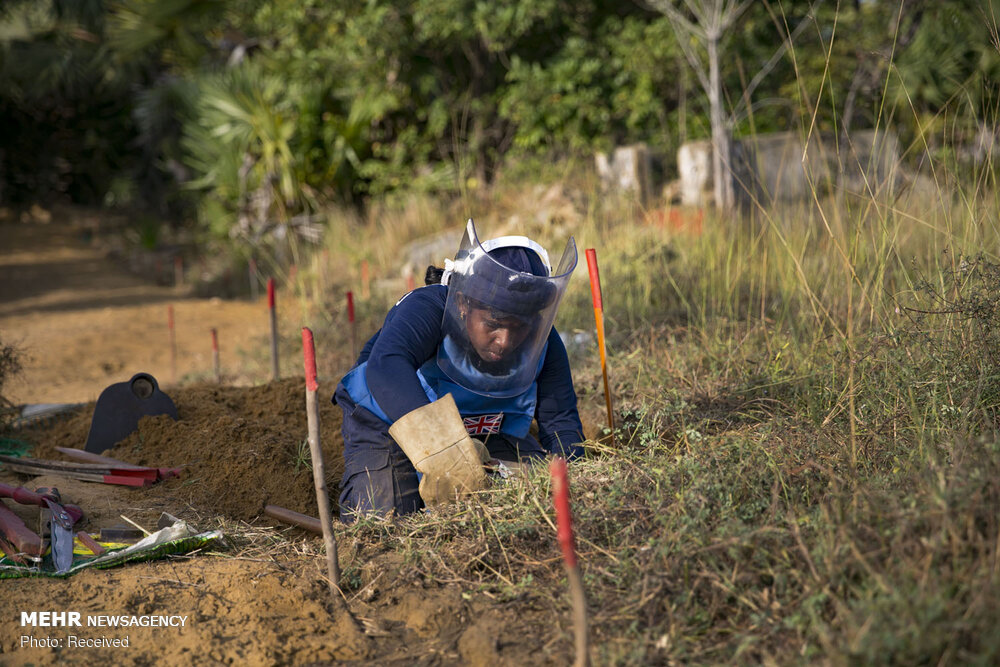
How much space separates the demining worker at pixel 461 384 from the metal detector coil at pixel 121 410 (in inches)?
53.7

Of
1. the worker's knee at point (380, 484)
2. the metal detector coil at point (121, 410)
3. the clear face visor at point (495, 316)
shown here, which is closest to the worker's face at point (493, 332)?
the clear face visor at point (495, 316)

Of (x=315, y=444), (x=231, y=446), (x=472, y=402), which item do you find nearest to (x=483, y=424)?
(x=472, y=402)

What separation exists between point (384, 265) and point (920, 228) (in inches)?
229

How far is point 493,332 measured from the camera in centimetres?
289

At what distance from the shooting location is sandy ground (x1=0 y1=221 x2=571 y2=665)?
225 cm

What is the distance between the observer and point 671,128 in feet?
35.4

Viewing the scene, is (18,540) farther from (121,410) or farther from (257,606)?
(121,410)

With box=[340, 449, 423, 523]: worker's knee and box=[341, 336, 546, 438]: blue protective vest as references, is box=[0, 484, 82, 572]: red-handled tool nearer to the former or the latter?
box=[340, 449, 423, 523]: worker's knee

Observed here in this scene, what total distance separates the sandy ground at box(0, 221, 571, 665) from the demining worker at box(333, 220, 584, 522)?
14.0 inches

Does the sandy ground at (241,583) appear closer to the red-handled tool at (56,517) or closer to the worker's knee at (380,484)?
the red-handled tool at (56,517)

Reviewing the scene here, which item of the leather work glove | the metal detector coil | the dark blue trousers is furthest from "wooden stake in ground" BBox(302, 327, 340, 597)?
the metal detector coil

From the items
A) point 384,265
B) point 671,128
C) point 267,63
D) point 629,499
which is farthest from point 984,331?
point 267,63

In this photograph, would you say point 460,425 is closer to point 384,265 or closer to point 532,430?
point 532,430

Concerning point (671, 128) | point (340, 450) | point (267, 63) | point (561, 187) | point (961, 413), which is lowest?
point (340, 450)
